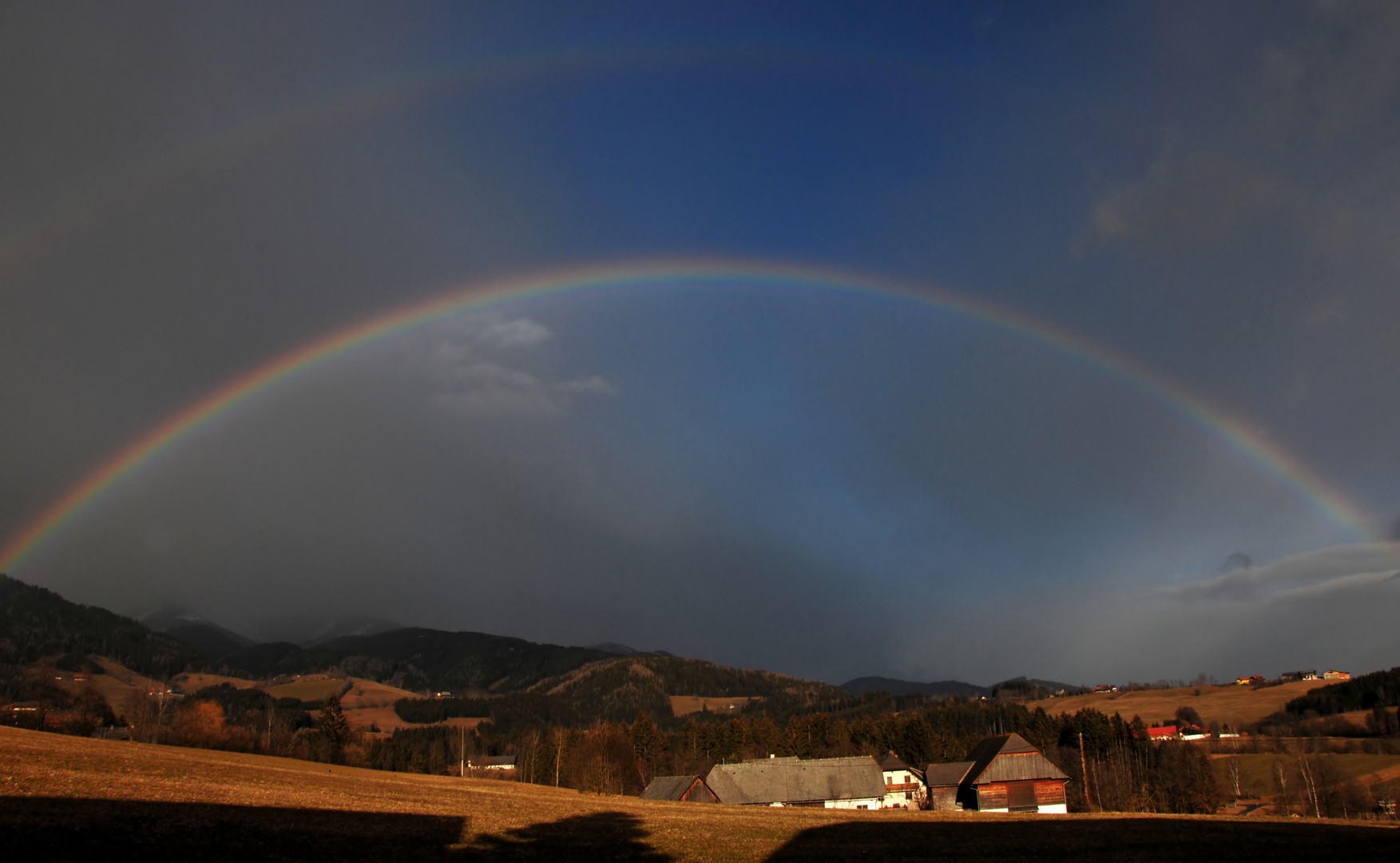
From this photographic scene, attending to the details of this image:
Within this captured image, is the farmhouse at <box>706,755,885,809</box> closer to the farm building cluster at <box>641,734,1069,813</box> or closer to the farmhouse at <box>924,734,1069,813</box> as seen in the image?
the farm building cluster at <box>641,734,1069,813</box>

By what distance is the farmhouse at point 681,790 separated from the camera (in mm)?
79125

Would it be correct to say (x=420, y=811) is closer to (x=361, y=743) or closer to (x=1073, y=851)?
(x=1073, y=851)

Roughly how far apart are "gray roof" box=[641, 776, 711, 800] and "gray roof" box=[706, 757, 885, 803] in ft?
14.5

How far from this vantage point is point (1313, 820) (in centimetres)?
4384

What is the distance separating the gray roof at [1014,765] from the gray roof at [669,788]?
25875mm

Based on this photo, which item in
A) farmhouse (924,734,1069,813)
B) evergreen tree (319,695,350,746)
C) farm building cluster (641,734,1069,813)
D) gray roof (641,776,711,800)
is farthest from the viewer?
evergreen tree (319,695,350,746)

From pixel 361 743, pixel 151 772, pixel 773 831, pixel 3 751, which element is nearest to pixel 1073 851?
pixel 773 831

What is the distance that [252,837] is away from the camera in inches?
802

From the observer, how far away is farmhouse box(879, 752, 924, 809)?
10769cm

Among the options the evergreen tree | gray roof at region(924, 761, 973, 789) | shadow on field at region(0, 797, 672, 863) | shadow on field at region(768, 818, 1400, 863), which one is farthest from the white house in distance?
shadow on field at region(0, 797, 672, 863)

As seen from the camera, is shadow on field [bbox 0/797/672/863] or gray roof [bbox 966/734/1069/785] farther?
gray roof [bbox 966/734/1069/785]

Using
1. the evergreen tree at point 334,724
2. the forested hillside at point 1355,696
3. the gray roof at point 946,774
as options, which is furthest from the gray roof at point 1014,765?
the forested hillside at point 1355,696

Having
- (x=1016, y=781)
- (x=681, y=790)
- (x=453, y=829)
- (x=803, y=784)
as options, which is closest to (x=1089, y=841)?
(x=453, y=829)

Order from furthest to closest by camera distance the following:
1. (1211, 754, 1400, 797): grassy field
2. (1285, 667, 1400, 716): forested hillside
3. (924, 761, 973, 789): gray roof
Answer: (1285, 667, 1400, 716): forested hillside < (1211, 754, 1400, 797): grassy field < (924, 761, 973, 789): gray roof
